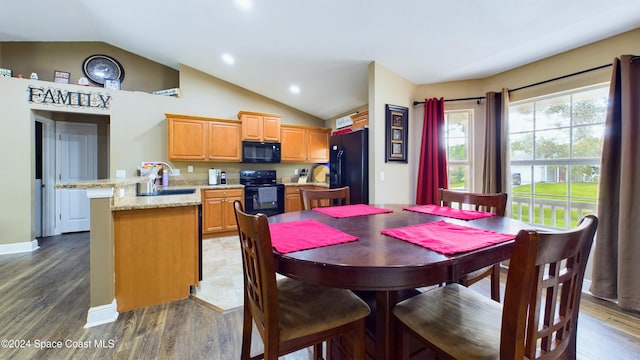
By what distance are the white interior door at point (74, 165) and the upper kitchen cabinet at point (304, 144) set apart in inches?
136

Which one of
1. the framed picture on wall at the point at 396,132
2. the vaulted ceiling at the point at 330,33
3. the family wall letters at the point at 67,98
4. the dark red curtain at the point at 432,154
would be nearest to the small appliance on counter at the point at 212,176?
the vaulted ceiling at the point at 330,33

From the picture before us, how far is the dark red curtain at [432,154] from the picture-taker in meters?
3.20

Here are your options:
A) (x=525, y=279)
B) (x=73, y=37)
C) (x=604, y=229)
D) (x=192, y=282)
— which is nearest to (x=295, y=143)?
(x=192, y=282)

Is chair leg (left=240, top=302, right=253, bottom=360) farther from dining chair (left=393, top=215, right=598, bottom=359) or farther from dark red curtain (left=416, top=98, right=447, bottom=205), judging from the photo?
dark red curtain (left=416, top=98, right=447, bottom=205)

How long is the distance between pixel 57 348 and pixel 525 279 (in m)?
2.51

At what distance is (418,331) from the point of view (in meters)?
0.99

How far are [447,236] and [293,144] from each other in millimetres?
4111

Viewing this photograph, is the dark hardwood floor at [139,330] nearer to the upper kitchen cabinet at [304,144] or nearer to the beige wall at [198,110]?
the beige wall at [198,110]

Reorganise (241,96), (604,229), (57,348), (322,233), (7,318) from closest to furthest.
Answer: (322,233) < (57,348) < (7,318) < (604,229) < (241,96)

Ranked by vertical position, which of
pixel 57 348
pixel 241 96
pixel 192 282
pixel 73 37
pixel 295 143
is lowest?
pixel 57 348

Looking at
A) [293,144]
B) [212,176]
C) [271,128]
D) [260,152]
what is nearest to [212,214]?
[212,176]

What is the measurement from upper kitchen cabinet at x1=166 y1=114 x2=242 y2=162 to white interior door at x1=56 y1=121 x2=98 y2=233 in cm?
178

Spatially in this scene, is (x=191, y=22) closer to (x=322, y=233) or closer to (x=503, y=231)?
(x=322, y=233)

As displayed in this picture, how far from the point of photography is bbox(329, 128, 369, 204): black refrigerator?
3223 millimetres
